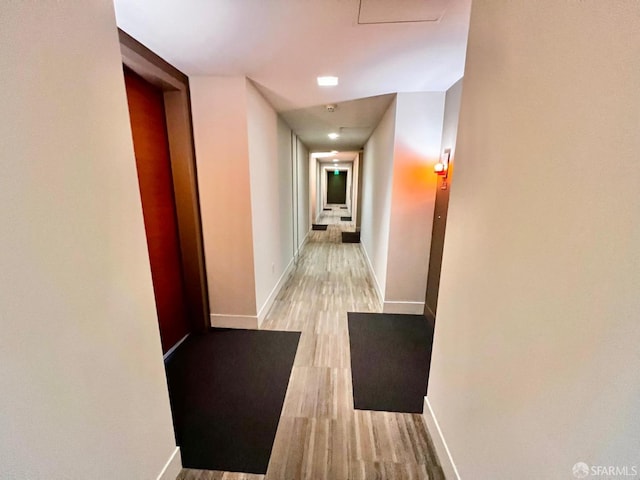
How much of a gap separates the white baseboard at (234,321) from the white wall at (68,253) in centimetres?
158

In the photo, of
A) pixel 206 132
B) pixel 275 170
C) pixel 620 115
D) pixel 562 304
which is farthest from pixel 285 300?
pixel 620 115

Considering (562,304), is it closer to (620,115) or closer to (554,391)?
(554,391)

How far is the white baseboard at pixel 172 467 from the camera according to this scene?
1.24 metres

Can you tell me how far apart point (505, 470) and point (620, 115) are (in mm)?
1121

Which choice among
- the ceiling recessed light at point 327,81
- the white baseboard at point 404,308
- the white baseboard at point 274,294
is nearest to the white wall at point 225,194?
the white baseboard at point 274,294

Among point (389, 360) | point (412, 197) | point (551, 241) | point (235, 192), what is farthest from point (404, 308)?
point (551, 241)

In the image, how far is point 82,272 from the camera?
0.82 m

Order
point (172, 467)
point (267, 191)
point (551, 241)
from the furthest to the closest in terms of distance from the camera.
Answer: point (267, 191) → point (172, 467) → point (551, 241)

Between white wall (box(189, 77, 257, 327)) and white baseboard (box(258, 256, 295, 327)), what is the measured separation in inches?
5.2

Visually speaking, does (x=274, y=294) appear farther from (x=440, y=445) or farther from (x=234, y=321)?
(x=440, y=445)

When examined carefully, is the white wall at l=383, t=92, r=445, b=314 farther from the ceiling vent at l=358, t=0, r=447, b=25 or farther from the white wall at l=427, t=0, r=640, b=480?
the white wall at l=427, t=0, r=640, b=480

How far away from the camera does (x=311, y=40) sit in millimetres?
1604

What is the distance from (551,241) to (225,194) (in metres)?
2.29

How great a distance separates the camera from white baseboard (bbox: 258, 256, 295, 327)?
2798mm
